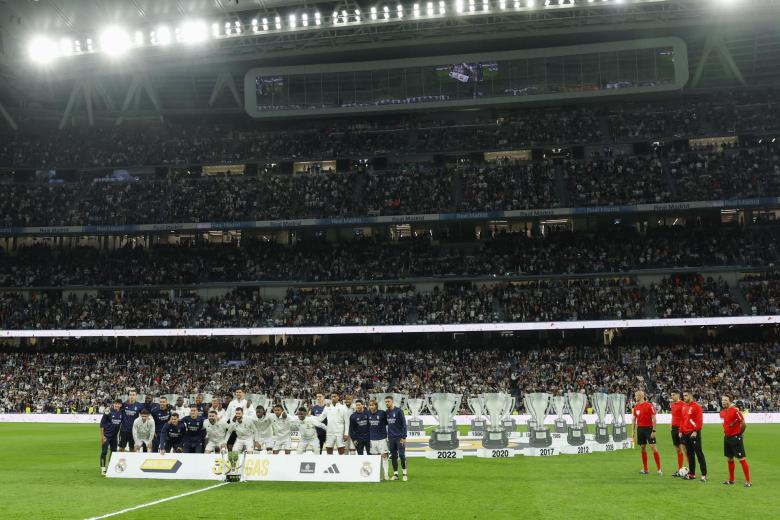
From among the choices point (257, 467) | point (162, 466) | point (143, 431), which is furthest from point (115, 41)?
point (257, 467)

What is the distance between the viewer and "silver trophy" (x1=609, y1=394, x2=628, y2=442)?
27.6 meters

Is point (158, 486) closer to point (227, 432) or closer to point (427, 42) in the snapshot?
point (227, 432)

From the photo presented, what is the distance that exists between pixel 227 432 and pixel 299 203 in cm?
4465

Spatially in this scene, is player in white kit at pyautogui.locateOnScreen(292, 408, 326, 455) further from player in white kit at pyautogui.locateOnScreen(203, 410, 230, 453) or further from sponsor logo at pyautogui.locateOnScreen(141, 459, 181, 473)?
sponsor logo at pyautogui.locateOnScreen(141, 459, 181, 473)

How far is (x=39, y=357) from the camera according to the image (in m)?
57.8

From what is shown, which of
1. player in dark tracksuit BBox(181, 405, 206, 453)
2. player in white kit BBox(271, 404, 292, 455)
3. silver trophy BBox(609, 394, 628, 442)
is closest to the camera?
player in dark tracksuit BBox(181, 405, 206, 453)

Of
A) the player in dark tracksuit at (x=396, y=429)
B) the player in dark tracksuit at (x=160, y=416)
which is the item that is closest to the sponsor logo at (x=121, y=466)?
the player in dark tracksuit at (x=160, y=416)

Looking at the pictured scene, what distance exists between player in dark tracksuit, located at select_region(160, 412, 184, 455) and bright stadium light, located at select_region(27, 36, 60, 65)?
3939 cm

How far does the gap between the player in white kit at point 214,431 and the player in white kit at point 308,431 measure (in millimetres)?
2018

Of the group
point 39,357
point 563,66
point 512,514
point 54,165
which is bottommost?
point 512,514

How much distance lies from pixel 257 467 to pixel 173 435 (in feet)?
8.91

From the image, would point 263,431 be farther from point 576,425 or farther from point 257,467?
point 576,425

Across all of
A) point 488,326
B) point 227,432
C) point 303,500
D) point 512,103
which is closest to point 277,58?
point 512,103

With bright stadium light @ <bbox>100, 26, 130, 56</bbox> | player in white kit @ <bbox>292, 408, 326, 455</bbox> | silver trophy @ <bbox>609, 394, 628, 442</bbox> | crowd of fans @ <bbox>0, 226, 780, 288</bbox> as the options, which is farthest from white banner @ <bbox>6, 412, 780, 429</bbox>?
bright stadium light @ <bbox>100, 26, 130, 56</bbox>
